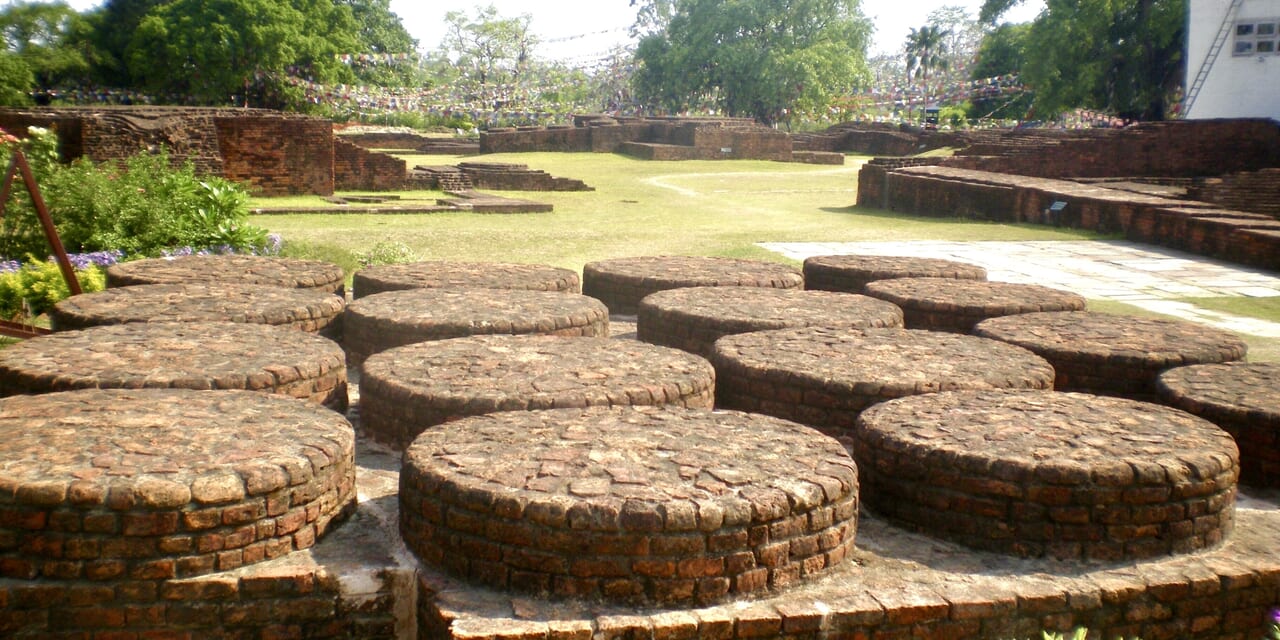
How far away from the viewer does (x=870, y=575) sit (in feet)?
8.86

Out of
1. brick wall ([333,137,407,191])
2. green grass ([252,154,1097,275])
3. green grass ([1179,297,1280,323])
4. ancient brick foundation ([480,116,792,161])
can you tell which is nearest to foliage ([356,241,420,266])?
green grass ([252,154,1097,275])

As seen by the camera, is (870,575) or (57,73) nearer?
(870,575)

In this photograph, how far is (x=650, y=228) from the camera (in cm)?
→ 1140

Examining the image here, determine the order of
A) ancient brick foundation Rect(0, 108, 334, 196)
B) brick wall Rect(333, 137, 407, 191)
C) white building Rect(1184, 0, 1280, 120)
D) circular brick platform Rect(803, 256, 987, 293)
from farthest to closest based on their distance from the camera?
1. white building Rect(1184, 0, 1280, 120)
2. brick wall Rect(333, 137, 407, 191)
3. ancient brick foundation Rect(0, 108, 334, 196)
4. circular brick platform Rect(803, 256, 987, 293)

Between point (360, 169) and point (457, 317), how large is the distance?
11868 mm

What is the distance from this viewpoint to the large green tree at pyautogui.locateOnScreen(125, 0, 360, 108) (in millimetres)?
31672

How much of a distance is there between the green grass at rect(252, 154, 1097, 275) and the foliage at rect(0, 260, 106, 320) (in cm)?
259

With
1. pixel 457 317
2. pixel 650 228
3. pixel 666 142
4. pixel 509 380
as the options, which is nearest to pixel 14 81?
pixel 666 142

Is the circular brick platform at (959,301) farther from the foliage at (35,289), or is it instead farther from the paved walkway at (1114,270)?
the foliage at (35,289)

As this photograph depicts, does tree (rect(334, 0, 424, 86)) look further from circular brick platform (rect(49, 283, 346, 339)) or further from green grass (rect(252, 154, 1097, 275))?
circular brick platform (rect(49, 283, 346, 339))

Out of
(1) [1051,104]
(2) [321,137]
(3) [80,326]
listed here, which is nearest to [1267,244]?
(3) [80,326]

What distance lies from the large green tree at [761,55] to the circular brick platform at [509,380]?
125 ft

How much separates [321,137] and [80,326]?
1032 cm

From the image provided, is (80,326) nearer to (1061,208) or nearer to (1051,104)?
(1061,208)
